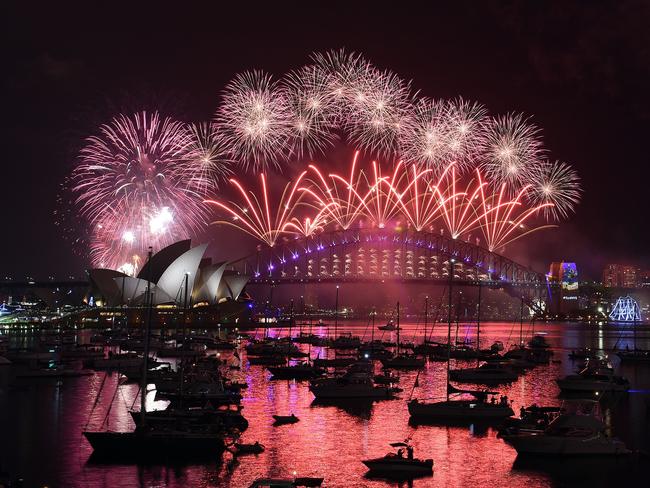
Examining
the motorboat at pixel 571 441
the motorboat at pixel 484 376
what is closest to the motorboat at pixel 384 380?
the motorboat at pixel 484 376

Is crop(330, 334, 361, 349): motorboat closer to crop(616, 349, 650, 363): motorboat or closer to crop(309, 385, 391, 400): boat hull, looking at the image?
crop(616, 349, 650, 363): motorboat

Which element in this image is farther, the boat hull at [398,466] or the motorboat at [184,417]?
the motorboat at [184,417]

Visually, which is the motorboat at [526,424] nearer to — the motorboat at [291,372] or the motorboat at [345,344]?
the motorboat at [291,372]

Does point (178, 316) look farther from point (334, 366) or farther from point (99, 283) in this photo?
point (334, 366)

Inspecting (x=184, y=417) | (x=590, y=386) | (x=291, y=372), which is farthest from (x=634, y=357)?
(x=184, y=417)

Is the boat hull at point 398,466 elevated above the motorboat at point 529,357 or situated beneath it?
situated beneath

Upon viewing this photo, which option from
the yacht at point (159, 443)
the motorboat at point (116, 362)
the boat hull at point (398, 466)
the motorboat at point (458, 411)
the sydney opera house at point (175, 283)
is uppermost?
the sydney opera house at point (175, 283)

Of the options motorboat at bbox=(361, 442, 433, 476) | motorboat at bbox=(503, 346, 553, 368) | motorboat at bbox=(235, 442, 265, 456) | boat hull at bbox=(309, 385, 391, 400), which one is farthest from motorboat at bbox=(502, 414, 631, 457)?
motorboat at bbox=(503, 346, 553, 368)

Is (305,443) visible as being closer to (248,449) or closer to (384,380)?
(248,449)
